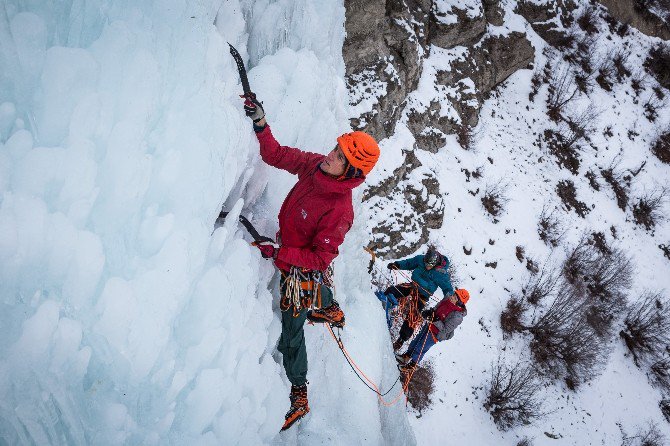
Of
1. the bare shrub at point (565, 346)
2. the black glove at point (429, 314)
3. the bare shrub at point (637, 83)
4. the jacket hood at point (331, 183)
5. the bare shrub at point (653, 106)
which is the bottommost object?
A: the bare shrub at point (565, 346)

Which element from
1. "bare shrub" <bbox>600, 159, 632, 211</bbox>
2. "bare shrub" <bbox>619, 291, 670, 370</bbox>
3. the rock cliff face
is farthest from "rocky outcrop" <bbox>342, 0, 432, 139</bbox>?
"bare shrub" <bbox>600, 159, 632, 211</bbox>

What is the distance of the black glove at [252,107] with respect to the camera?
5.42ft

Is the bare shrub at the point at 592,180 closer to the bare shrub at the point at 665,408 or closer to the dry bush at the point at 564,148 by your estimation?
the dry bush at the point at 564,148

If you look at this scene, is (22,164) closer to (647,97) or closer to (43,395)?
(43,395)

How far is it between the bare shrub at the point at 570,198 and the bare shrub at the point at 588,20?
21.1 feet

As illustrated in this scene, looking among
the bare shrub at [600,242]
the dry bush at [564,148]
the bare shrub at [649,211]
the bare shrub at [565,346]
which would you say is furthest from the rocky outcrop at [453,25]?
the bare shrub at [649,211]

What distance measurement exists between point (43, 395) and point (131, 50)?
989 mm

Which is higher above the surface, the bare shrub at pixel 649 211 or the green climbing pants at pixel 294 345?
the green climbing pants at pixel 294 345

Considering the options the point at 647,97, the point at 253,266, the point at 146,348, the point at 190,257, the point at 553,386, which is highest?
the point at 190,257

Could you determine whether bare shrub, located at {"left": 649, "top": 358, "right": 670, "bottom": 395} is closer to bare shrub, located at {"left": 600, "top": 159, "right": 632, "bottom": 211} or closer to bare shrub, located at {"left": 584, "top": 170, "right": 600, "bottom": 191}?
bare shrub, located at {"left": 600, "top": 159, "right": 632, "bottom": 211}

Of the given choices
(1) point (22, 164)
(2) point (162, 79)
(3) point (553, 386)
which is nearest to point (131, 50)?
(2) point (162, 79)

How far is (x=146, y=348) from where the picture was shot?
117 cm

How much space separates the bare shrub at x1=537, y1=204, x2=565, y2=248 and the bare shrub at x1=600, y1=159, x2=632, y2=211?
3229 millimetres

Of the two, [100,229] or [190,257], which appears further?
[190,257]
